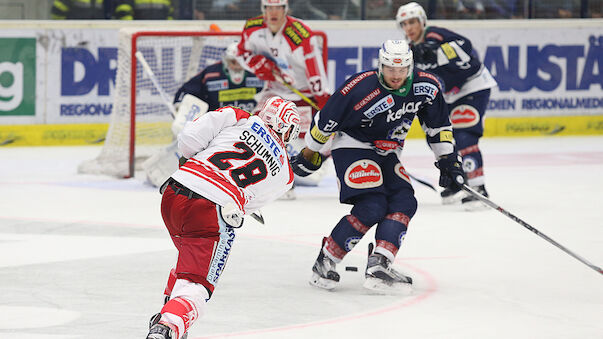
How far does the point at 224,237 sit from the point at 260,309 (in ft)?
3.34

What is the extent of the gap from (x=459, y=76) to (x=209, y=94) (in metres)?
2.19

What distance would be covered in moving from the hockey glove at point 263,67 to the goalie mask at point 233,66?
26 centimetres

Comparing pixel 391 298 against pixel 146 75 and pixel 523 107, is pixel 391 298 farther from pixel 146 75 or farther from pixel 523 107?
pixel 523 107

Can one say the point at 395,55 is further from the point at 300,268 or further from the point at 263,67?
the point at 263,67

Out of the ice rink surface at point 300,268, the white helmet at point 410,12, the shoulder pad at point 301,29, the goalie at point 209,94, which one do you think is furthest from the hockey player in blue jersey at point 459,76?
the goalie at point 209,94

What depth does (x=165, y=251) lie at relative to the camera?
22.7 feet

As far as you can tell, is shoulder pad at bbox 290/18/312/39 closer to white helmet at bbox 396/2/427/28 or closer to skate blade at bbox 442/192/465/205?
white helmet at bbox 396/2/427/28

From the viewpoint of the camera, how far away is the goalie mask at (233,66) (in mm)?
9405

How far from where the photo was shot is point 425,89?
603cm

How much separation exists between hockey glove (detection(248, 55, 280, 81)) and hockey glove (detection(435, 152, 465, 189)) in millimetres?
3124

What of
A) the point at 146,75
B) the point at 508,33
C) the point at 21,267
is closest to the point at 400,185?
the point at 21,267

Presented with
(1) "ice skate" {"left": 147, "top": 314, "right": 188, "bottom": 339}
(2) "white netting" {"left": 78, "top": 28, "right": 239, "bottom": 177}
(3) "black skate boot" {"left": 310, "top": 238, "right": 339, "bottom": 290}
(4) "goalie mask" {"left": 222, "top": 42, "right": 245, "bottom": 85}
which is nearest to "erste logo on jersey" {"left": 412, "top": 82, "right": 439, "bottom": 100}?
(3) "black skate boot" {"left": 310, "top": 238, "right": 339, "bottom": 290}

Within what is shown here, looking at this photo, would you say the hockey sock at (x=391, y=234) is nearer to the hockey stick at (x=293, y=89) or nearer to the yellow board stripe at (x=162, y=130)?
the hockey stick at (x=293, y=89)

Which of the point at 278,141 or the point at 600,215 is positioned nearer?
the point at 278,141
